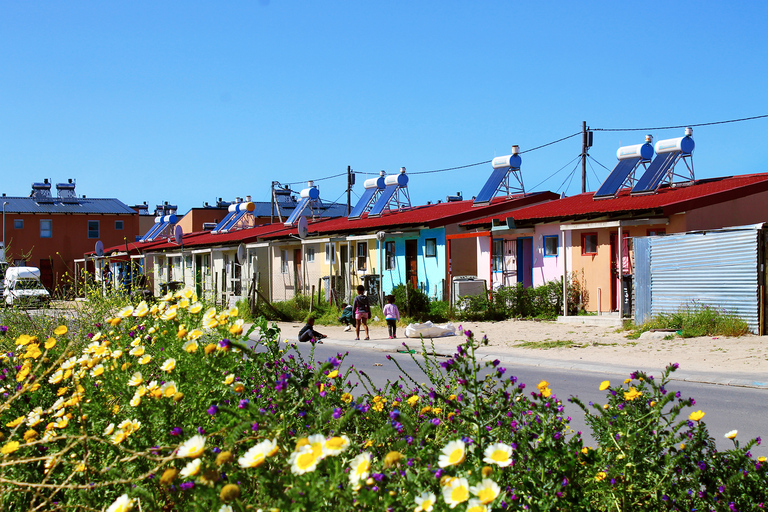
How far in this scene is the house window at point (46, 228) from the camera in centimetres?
5672

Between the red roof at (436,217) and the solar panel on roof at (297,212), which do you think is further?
the solar panel on roof at (297,212)

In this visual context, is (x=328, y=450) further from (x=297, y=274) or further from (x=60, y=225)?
(x=60, y=225)

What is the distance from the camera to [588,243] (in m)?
21.3

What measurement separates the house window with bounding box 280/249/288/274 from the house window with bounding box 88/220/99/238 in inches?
1221

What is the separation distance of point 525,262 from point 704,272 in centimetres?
785

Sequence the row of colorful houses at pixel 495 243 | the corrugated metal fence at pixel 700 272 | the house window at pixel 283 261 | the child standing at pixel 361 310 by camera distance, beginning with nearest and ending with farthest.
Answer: the corrugated metal fence at pixel 700 272, the child standing at pixel 361 310, the row of colorful houses at pixel 495 243, the house window at pixel 283 261

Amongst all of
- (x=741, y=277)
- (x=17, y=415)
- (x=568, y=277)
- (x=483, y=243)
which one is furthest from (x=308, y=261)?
(x=17, y=415)

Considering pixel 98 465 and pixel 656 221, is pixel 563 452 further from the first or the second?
pixel 656 221

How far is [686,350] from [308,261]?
63.6 feet

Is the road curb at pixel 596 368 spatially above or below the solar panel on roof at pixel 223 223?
below

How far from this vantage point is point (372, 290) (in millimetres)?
26672

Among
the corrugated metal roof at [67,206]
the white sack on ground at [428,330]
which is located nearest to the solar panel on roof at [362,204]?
the white sack on ground at [428,330]

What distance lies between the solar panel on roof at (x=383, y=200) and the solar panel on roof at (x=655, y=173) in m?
12.1

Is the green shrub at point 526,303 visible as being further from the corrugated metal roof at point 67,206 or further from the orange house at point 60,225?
the corrugated metal roof at point 67,206
